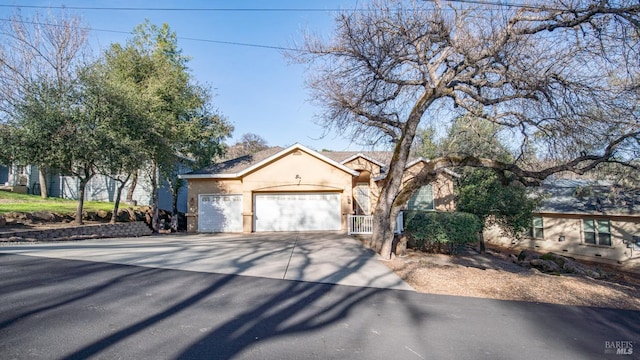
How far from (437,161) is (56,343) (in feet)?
33.3

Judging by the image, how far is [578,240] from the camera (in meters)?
18.1

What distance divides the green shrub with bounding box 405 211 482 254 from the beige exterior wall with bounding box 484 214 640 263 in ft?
21.7

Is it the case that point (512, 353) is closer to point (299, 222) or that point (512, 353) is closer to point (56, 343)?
point (56, 343)

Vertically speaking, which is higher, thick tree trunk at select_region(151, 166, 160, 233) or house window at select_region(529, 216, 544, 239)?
thick tree trunk at select_region(151, 166, 160, 233)

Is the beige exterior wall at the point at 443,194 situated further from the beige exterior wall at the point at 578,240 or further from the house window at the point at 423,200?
the beige exterior wall at the point at 578,240

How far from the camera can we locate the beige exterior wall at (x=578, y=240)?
16.1 metres

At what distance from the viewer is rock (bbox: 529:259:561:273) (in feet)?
41.5

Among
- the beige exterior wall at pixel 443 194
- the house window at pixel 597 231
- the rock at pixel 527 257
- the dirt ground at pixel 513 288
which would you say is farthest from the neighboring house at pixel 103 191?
the house window at pixel 597 231

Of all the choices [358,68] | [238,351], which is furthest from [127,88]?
[238,351]

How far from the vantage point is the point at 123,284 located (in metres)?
5.91

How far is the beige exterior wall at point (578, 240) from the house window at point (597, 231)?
18 cm

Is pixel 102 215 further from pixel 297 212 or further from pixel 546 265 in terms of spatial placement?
pixel 546 265

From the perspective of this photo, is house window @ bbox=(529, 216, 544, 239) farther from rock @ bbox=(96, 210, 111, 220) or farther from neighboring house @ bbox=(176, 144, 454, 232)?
rock @ bbox=(96, 210, 111, 220)

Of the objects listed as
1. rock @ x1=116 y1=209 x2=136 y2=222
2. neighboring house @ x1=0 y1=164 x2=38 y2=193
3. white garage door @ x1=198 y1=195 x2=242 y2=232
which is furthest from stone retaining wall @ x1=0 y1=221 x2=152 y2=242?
neighboring house @ x1=0 y1=164 x2=38 y2=193
